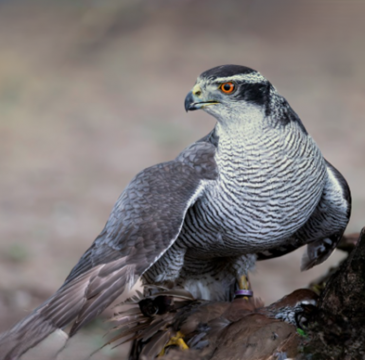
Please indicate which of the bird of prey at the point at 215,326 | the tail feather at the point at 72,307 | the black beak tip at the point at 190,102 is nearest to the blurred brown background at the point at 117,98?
the bird of prey at the point at 215,326

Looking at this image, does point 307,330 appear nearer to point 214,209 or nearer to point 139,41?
point 214,209

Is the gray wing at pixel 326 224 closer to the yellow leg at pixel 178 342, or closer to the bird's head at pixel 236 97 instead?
the bird's head at pixel 236 97

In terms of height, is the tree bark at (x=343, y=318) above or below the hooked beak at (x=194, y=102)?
below

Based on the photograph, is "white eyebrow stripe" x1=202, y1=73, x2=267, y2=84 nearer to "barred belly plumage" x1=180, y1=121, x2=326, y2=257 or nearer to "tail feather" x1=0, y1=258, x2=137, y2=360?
"barred belly plumage" x1=180, y1=121, x2=326, y2=257

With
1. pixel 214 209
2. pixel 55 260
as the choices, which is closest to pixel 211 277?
pixel 214 209

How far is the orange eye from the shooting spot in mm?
3850

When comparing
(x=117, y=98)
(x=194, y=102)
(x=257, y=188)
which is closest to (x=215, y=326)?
(x=257, y=188)

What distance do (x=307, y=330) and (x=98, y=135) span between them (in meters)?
6.98

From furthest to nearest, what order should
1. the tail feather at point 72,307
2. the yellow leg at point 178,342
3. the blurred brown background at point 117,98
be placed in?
the blurred brown background at point 117,98, the yellow leg at point 178,342, the tail feather at point 72,307

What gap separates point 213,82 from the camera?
3.87 metres

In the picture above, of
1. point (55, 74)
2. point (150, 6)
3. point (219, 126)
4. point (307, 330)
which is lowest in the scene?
point (307, 330)

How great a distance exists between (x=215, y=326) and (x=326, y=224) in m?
1.09

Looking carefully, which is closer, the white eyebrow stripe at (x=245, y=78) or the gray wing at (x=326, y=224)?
the white eyebrow stripe at (x=245, y=78)

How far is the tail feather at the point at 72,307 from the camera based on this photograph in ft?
10.9
